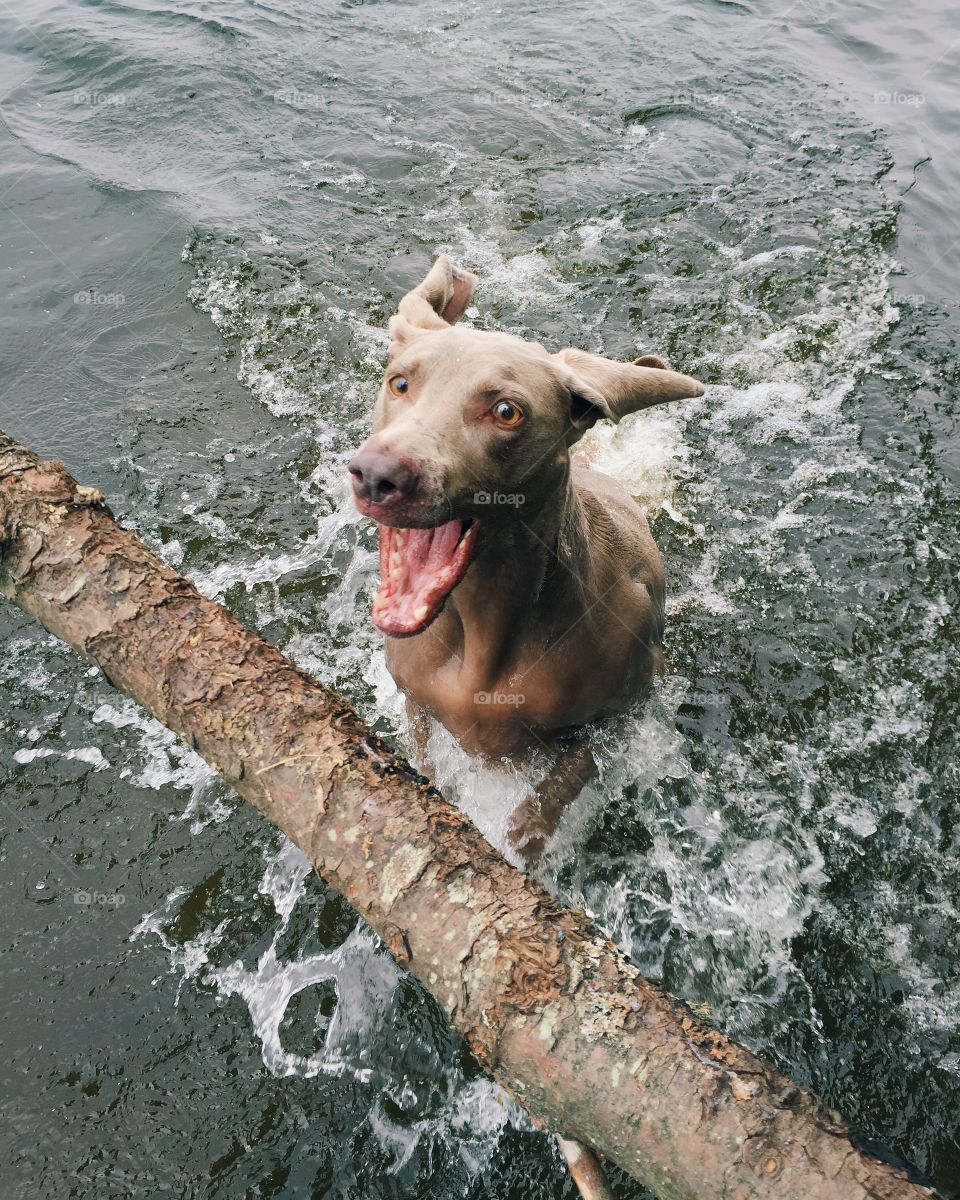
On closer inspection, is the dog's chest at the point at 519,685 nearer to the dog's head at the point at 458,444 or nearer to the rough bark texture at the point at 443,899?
the dog's head at the point at 458,444

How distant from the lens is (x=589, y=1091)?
6.63 feet

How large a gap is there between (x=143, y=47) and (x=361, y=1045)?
1090 cm

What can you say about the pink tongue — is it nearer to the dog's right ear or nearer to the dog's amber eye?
the dog's amber eye

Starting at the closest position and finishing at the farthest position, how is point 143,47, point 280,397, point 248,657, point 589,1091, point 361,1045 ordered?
point 589,1091 < point 248,657 < point 361,1045 < point 280,397 < point 143,47

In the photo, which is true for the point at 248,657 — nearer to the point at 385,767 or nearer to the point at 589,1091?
the point at 385,767

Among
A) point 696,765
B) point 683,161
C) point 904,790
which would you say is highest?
point 683,161

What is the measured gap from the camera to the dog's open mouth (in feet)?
9.37

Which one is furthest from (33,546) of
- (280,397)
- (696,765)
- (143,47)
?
(143,47)

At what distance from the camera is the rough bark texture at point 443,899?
1.88 m

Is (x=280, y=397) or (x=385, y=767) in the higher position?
(x=385, y=767)

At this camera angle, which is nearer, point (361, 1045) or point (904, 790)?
point (361, 1045)

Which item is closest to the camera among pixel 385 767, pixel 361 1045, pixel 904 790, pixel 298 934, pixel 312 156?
pixel 385 767

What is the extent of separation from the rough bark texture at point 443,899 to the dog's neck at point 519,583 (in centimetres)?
74

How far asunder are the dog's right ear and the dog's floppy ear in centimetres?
52
